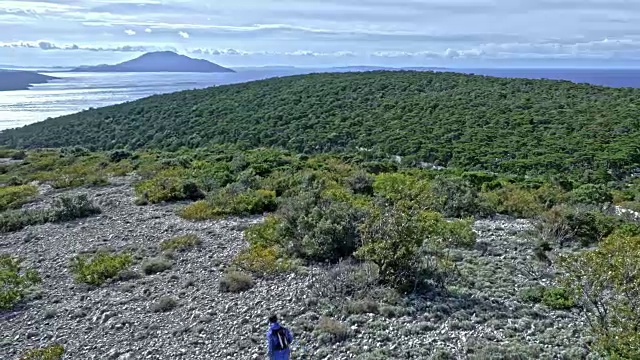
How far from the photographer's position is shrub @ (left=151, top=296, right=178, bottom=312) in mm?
9242

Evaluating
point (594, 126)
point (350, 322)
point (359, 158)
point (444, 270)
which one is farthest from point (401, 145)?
point (350, 322)

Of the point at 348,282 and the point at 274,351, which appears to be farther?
the point at 348,282

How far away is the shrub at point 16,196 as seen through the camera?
1883cm

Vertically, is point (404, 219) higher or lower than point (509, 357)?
Result: higher

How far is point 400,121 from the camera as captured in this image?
36.7 metres

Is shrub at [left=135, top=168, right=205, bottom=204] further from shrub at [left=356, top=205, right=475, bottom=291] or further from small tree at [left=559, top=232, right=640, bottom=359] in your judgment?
small tree at [left=559, top=232, right=640, bottom=359]

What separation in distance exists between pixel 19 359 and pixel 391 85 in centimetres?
4245

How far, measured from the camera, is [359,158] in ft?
88.0

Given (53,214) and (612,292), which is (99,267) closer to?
(53,214)

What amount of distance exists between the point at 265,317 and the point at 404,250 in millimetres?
2432

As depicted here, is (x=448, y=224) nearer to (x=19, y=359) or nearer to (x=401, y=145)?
(x=19, y=359)

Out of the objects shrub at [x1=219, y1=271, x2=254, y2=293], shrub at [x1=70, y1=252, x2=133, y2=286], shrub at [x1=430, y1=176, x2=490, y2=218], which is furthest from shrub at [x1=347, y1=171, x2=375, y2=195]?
shrub at [x1=219, y1=271, x2=254, y2=293]

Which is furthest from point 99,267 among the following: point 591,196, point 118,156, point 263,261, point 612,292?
point 118,156

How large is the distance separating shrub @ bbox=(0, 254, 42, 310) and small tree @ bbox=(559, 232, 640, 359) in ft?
28.8
